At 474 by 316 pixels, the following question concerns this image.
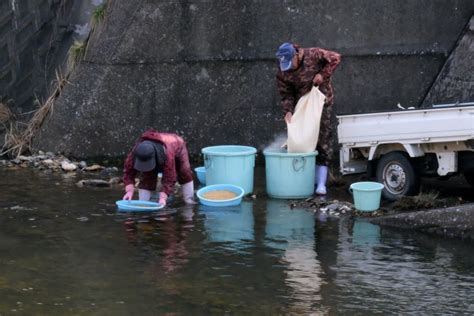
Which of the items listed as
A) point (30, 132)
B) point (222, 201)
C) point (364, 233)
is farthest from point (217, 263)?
point (30, 132)

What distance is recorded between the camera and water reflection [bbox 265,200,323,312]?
6.46 meters

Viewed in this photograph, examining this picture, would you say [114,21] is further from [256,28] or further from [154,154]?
[154,154]

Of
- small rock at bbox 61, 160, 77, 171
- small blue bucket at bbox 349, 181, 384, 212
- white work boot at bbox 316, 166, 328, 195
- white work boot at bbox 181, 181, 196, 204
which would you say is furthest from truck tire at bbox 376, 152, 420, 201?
small rock at bbox 61, 160, 77, 171

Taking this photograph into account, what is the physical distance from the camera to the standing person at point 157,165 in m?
8.97

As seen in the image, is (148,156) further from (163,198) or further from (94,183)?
(94,183)

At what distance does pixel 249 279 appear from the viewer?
6.81 metres

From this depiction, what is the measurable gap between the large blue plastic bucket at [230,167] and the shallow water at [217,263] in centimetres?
46

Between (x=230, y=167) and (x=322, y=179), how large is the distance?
3.43ft

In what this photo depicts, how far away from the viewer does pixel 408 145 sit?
30.6 feet

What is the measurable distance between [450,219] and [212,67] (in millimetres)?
4840

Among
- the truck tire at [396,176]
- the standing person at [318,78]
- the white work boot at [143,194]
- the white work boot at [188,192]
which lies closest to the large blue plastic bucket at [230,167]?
the white work boot at [188,192]

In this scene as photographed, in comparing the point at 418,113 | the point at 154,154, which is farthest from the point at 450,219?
the point at 154,154

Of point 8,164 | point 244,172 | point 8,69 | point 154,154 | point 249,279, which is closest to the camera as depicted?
point 249,279

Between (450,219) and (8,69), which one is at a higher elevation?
(8,69)
